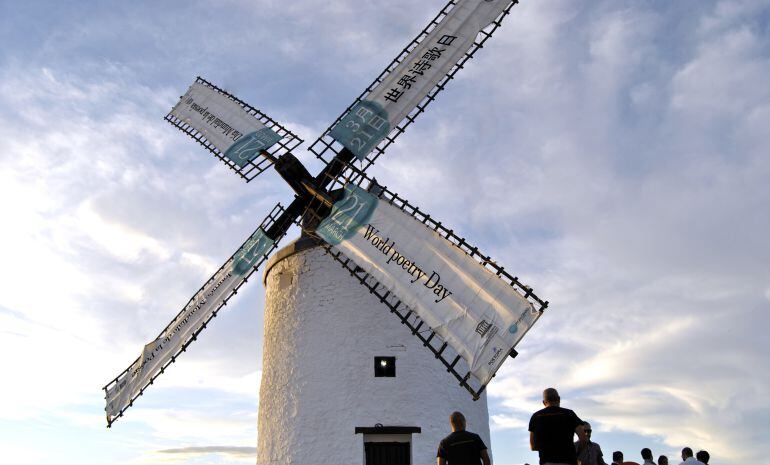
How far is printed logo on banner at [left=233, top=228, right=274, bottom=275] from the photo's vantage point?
14219mm

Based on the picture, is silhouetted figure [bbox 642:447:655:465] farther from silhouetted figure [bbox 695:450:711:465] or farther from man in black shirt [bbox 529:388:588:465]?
man in black shirt [bbox 529:388:588:465]

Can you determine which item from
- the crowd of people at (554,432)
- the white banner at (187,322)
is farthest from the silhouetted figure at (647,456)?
the white banner at (187,322)

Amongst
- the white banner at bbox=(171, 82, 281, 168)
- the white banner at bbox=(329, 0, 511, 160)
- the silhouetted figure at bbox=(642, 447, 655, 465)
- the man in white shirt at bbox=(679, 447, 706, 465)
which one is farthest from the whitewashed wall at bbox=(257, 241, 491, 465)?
the man in white shirt at bbox=(679, 447, 706, 465)

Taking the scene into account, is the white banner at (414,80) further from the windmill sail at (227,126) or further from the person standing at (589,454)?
the person standing at (589,454)

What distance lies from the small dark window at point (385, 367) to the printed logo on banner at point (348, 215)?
8.70 feet

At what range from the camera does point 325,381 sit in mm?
12328

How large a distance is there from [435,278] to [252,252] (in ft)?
17.9

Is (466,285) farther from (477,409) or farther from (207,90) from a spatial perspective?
(207,90)

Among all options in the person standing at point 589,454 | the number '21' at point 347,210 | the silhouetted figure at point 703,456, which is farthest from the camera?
the number '21' at point 347,210

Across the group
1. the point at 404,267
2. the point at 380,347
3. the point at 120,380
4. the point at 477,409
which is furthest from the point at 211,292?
the point at 477,409

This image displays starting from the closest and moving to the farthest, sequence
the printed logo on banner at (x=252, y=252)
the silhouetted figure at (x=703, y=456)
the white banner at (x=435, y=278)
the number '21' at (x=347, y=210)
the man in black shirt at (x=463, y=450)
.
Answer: the man in black shirt at (x=463, y=450) < the silhouetted figure at (x=703, y=456) < the white banner at (x=435, y=278) < the number '21' at (x=347, y=210) < the printed logo on banner at (x=252, y=252)

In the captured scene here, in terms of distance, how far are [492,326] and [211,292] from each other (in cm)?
771

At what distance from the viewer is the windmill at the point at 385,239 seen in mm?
10195

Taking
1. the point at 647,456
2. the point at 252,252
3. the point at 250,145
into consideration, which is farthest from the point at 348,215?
the point at 647,456
